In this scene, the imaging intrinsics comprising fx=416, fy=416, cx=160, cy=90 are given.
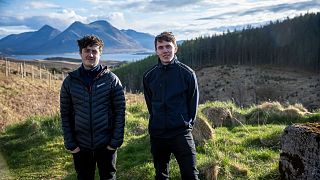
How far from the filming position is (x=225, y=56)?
106125 millimetres

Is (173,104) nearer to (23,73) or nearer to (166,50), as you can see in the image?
(166,50)

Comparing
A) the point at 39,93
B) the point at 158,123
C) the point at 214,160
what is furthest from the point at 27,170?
the point at 39,93

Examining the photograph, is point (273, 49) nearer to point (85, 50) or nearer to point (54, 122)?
point (54, 122)

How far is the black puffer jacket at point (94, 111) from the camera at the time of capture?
5492 millimetres

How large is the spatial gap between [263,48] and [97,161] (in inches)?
3976

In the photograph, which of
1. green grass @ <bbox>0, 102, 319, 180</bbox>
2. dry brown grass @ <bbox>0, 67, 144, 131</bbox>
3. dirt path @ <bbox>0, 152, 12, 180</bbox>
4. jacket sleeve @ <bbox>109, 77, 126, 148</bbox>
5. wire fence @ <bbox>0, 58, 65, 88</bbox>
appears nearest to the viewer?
jacket sleeve @ <bbox>109, 77, 126, 148</bbox>

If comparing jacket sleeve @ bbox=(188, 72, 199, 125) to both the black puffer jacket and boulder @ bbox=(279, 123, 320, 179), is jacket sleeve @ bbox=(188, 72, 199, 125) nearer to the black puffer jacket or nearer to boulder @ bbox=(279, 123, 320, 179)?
the black puffer jacket

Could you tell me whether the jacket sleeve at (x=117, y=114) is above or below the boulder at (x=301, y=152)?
above

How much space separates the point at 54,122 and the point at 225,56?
95641 mm

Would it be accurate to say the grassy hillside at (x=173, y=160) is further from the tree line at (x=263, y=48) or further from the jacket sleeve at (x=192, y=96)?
the tree line at (x=263, y=48)

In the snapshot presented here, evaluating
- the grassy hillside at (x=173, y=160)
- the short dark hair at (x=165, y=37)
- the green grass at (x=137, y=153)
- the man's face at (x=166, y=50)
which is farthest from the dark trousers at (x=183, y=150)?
the green grass at (x=137, y=153)

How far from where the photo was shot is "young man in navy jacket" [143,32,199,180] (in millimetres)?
5367

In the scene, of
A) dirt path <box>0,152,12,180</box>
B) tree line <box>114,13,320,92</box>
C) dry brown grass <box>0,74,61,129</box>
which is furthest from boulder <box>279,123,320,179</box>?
tree line <box>114,13,320,92</box>

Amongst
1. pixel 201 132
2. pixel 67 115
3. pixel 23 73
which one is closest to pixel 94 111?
pixel 67 115
